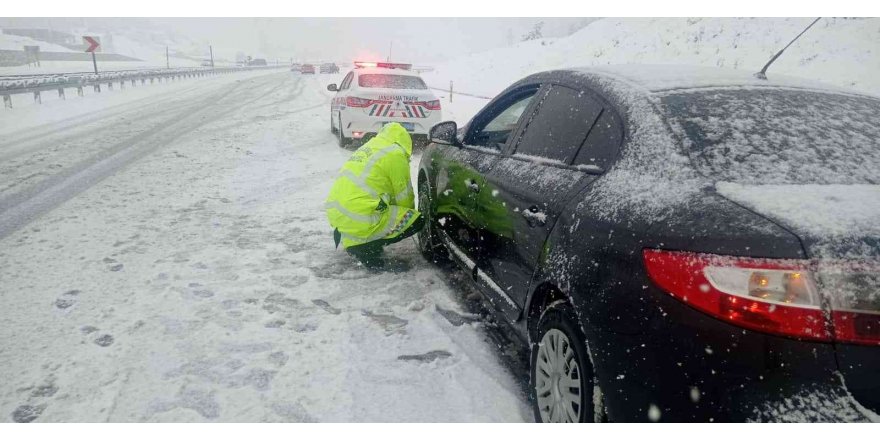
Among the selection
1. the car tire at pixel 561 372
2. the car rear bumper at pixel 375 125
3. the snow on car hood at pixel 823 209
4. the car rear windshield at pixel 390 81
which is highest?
the car rear windshield at pixel 390 81

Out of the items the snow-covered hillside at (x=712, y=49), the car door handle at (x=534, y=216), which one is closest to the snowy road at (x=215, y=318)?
the car door handle at (x=534, y=216)

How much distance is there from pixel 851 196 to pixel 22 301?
15.4 ft

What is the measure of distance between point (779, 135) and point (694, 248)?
0.83m

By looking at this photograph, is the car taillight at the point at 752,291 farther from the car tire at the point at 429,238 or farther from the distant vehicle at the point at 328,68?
the distant vehicle at the point at 328,68

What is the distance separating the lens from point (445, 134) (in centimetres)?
421

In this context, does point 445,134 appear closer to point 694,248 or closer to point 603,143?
point 603,143

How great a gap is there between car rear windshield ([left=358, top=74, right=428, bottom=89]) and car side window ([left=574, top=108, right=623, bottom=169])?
8.43 m

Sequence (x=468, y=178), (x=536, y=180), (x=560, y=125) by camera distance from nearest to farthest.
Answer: (x=536, y=180) < (x=560, y=125) < (x=468, y=178)

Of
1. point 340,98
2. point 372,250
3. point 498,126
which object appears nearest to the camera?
point 372,250

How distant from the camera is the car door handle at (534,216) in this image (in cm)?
247

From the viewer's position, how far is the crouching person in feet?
14.6

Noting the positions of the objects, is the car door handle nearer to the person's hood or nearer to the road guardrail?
the person's hood

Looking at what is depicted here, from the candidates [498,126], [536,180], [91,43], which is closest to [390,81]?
[498,126]

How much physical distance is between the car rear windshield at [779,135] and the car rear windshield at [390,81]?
342 inches
